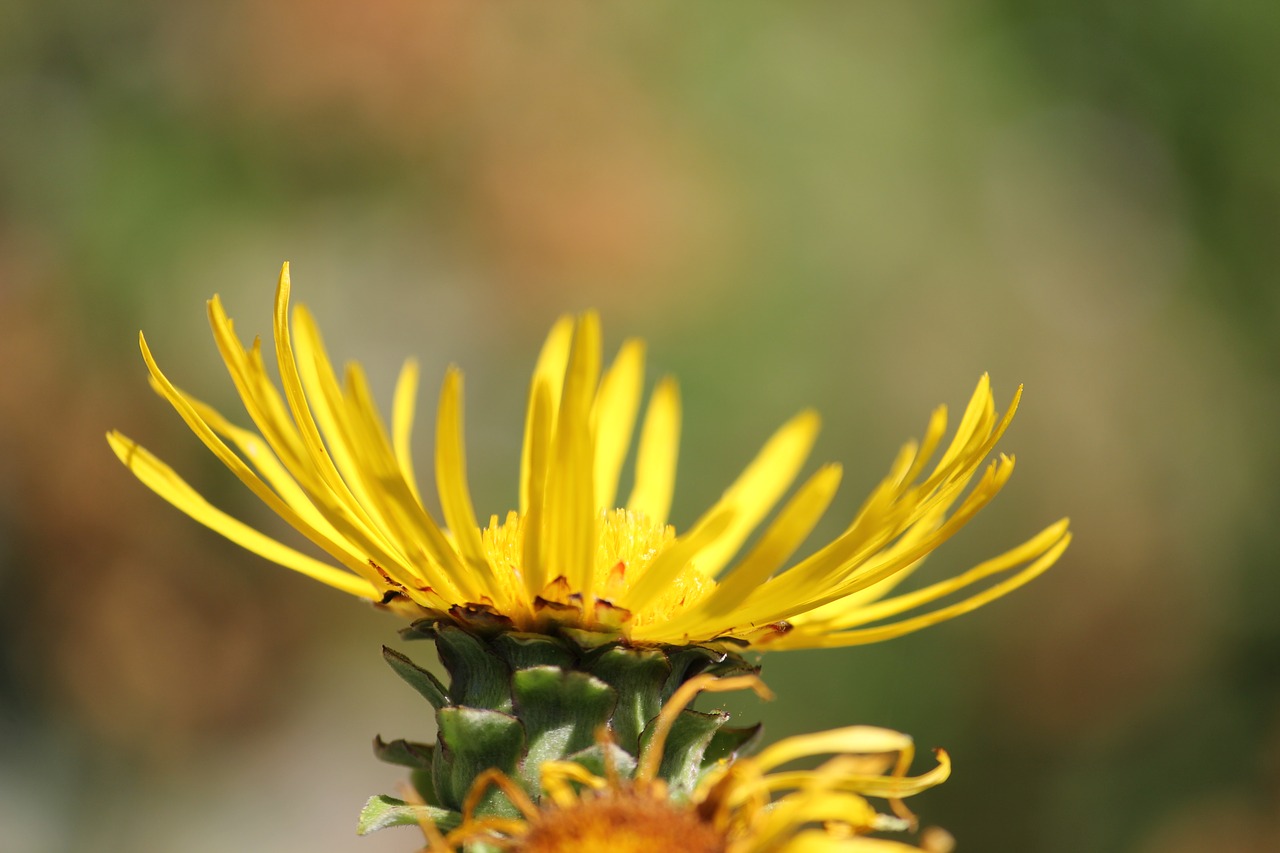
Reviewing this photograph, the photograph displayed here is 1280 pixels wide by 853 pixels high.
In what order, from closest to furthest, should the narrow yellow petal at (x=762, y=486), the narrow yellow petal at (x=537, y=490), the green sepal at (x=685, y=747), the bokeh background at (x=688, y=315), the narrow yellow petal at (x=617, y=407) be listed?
the narrow yellow petal at (x=537, y=490) → the green sepal at (x=685, y=747) → the narrow yellow petal at (x=762, y=486) → the narrow yellow petal at (x=617, y=407) → the bokeh background at (x=688, y=315)

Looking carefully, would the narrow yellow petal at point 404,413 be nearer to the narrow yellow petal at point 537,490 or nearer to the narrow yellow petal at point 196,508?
the narrow yellow petal at point 196,508

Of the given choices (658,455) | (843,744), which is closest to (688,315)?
(658,455)

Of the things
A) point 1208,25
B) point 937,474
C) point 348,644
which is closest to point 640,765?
point 937,474

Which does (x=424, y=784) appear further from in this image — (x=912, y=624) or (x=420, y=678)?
(x=912, y=624)

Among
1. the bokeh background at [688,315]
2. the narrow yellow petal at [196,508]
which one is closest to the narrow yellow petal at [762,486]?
the narrow yellow petal at [196,508]

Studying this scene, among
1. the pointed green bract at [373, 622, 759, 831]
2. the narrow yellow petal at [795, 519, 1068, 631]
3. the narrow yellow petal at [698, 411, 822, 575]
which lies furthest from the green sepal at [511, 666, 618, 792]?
the narrow yellow petal at [698, 411, 822, 575]

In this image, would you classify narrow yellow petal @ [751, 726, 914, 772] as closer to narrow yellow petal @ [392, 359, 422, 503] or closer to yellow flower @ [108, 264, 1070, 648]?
yellow flower @ [108, 264, 1070, 648]
